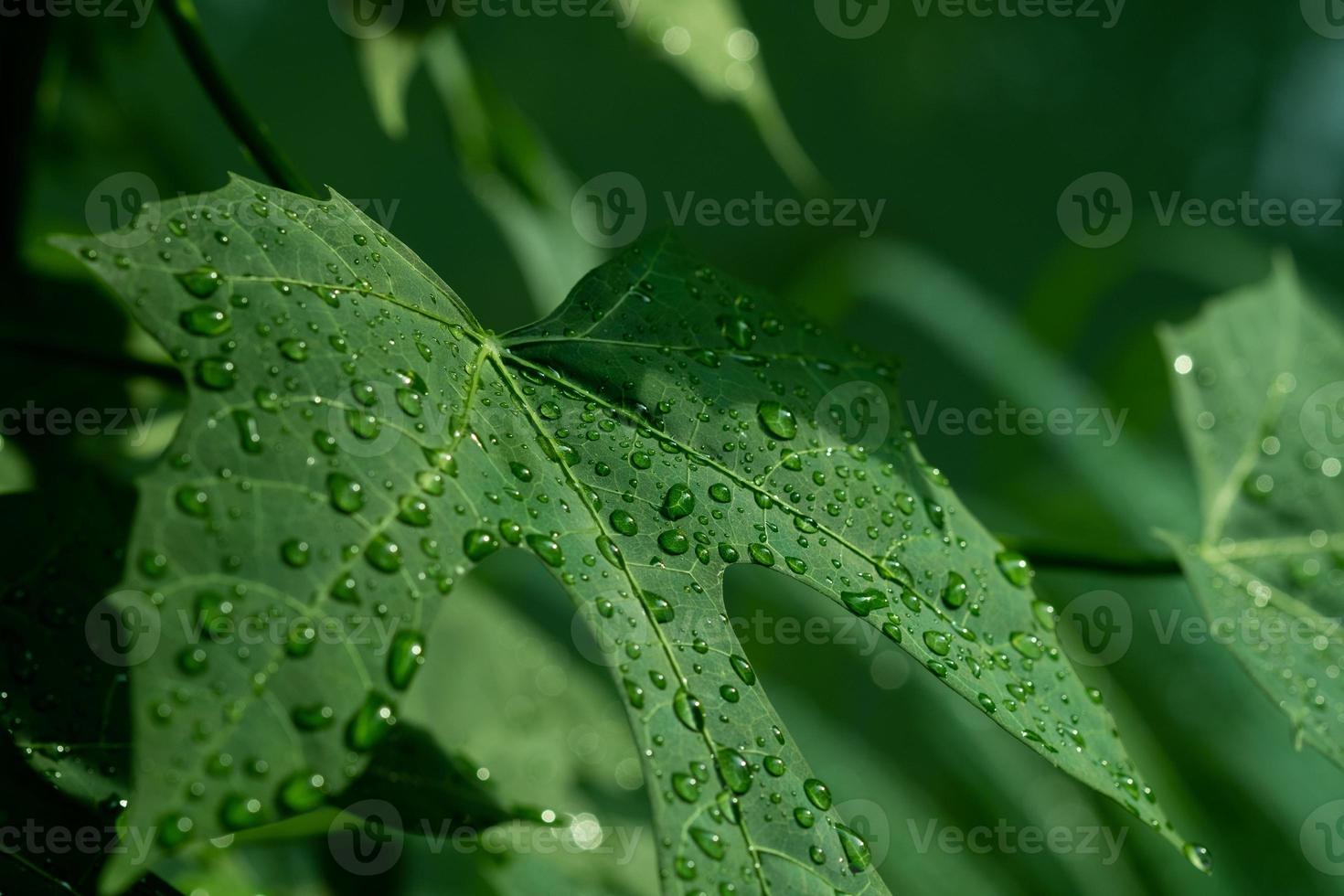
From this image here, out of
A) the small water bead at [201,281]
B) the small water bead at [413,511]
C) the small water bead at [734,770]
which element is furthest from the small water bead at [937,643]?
the small water bead at [201,281]

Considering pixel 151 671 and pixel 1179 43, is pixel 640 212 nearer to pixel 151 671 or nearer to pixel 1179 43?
pixel 1179 43

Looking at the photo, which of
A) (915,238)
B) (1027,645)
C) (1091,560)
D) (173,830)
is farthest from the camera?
(915,238)

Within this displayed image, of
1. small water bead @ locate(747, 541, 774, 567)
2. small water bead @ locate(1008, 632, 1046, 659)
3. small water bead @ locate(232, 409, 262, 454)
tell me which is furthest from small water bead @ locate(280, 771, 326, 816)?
small water bead @ locate(1008, 632, 1046, 659)

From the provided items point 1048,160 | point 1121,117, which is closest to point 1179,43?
point 1121,117

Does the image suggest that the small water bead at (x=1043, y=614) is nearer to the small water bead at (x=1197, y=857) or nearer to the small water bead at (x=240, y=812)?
the small water bead at (x=1197, y=857)

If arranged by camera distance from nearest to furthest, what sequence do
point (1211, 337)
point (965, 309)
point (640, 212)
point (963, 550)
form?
point (963, 550) → point (1211, 337) → point (965, 309) → point (640, 212)

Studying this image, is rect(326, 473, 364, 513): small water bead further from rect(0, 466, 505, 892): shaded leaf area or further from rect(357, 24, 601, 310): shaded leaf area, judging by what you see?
rect(357, 24, 601, 310): shaded leaf area

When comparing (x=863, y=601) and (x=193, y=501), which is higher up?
(x=863, y=601)

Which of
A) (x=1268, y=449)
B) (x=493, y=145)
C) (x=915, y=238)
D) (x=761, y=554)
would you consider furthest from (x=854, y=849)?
(x=915, y=238)

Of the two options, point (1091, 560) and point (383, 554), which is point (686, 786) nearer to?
point (383, 554)
